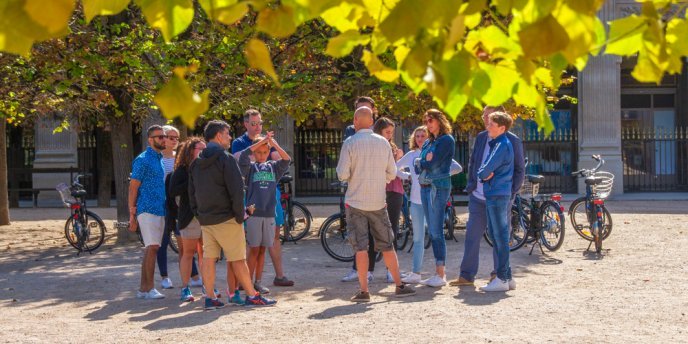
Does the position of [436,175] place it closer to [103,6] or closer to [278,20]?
[103,6]

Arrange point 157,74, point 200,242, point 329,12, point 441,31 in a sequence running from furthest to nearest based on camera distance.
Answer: point 157,74 < point 200,242 < point 329,12 < point 441,31

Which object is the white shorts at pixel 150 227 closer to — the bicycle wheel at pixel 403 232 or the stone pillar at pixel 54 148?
the bicycle wheel at pixel 403 232

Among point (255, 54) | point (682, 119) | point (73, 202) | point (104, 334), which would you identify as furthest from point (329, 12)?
point (682, 119)

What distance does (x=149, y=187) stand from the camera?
10.1m

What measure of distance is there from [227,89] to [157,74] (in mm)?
1347

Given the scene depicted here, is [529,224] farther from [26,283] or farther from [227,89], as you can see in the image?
[26,283]

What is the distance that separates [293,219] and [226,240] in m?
7.14

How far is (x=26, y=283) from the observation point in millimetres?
11805

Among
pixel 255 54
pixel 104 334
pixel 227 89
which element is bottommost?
pixel 104 334

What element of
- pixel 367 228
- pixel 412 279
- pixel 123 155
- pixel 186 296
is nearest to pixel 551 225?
pixel 412 279

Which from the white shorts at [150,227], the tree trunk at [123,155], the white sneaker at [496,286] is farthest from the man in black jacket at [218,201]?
the tree trunk at [123,155]

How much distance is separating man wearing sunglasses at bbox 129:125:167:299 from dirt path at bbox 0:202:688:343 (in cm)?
27

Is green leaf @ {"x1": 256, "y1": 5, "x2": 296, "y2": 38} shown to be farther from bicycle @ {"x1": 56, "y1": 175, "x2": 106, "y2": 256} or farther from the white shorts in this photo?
bicycle @ {"x1": 56, "y1": 175, "x2": 106, "y2": 256}

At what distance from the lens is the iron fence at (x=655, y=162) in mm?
29031
